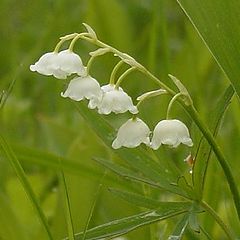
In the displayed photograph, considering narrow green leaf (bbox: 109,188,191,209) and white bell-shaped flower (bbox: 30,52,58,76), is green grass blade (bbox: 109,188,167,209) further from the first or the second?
white bell-shaped flower (bbox: 30,52,58,76)

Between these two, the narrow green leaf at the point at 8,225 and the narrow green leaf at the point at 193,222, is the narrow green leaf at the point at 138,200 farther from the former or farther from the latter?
the narrow green leaf at the point at 8,225

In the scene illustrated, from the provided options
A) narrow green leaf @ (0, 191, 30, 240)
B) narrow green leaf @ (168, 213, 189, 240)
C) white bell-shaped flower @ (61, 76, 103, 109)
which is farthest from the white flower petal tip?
narrow green leaf @ (0, 191, 30, 240)

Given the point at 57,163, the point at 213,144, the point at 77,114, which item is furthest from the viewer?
the point at 77,114

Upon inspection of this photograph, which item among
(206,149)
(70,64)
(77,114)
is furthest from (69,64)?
(77,114)

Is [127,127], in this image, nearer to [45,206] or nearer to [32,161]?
[32,161]

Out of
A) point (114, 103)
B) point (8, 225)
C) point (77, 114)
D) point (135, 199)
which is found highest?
point (114, 103)

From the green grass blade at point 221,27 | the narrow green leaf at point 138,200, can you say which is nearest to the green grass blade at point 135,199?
the narrow green leaf at point 138,200

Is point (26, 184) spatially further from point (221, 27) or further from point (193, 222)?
point (221, 27)
